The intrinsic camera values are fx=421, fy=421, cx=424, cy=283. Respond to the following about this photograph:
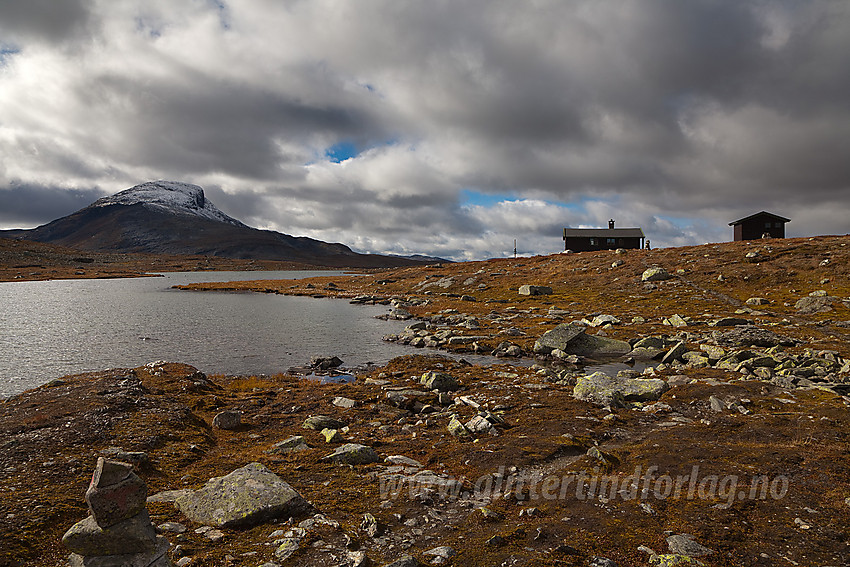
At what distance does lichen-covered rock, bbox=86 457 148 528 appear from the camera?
688 centimetres

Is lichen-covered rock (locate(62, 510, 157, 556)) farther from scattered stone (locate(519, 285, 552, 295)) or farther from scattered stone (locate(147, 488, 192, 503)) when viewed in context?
scattered stone (locate(519, 285, 552, 295))

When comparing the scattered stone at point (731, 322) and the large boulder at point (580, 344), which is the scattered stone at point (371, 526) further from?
the scattered stone at point (731, 322)

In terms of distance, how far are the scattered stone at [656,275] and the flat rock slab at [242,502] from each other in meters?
67.3

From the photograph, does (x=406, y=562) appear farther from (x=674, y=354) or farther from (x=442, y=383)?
(x=674, y=354)

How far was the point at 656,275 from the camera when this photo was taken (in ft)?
215

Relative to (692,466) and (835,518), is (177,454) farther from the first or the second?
(835,518)

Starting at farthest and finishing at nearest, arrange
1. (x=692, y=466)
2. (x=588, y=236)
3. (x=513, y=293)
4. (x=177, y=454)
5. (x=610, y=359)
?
(x=588, y=236), (x=513, y=293), (x=610, y=359), (x=177, y=454), (x=692, y=466)

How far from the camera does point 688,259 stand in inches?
2933

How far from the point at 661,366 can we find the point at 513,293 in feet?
151

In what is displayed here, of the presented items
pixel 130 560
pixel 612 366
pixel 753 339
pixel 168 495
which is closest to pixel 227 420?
pixel 168 495

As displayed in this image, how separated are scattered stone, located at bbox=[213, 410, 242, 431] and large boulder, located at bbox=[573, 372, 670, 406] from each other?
15.8 m

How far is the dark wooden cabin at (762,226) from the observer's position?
96375mm

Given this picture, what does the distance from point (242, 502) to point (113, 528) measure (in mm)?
3235

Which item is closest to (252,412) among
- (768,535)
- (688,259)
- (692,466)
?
(692,466)
